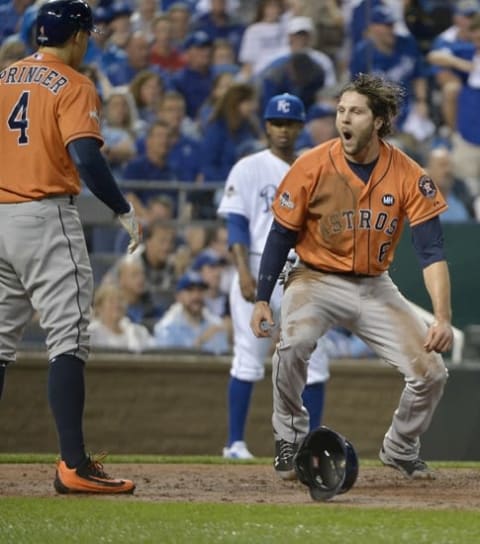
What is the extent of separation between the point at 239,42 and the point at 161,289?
9.42 ft

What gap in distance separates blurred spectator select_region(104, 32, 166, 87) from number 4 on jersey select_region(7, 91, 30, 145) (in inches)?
260

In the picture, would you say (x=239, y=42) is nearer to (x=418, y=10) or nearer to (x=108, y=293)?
(x=418, y=10)

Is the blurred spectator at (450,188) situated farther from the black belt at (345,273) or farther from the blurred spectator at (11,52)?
the black belt at (345,273)

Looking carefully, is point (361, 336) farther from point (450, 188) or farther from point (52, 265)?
point (450, 188)

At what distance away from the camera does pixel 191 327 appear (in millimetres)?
10383

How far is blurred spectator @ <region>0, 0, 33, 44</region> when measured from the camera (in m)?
11.9

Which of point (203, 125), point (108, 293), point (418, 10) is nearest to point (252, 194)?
point (108, 293)

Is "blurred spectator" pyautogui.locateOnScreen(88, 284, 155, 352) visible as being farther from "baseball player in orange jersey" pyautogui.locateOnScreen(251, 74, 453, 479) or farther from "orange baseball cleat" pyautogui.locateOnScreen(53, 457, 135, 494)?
"orange baseball cleat" pyautogui.locateOnScreen(53, 457, 135, 494)

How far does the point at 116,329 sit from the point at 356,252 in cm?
454

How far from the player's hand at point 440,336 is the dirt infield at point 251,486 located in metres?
0.62

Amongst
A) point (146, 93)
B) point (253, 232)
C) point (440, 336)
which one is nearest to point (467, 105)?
point (146, 93)

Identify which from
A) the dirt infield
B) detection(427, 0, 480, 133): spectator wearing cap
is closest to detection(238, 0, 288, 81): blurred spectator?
detection(427, 0, 480, 133): spectator wearing cap

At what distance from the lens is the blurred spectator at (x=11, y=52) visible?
450 inches

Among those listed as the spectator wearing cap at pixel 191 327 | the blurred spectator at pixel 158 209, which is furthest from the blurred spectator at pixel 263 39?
the spectator wearing cap at pixel 191 327
